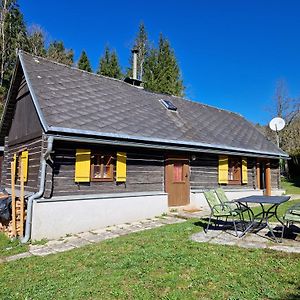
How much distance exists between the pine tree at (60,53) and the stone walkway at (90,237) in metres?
26.2

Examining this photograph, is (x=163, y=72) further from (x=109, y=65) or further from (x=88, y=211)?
(x=88, y=211)

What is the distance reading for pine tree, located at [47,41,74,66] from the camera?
30500 mm

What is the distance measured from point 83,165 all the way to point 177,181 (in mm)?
4273

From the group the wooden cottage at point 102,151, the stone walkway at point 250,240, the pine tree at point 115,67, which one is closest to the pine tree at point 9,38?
the pine tree at point 115,67

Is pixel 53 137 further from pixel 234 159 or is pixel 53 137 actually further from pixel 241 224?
pixel 234 159

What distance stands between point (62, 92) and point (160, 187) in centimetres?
478

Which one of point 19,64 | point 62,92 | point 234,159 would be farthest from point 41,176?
point 234,159

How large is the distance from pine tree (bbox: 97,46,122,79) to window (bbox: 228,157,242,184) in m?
24.7

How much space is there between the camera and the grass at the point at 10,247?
623cm

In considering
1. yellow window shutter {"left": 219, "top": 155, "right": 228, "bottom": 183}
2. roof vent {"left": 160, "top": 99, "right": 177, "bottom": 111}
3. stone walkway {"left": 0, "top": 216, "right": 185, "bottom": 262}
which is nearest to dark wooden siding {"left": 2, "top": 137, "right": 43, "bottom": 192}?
stone walkway {"left": 0, "top": 216, "right": 185, "bottom": 262}

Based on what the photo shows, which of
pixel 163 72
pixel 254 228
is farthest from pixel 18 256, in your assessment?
pixel 163 72

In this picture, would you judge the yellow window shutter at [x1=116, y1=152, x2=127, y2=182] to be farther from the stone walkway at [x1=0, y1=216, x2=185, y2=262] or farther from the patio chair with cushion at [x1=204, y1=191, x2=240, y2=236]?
the patio chair with cushion at [x1=204, y1=191, x2=240, y2=236]

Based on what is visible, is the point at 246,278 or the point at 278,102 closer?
the point at 246,278

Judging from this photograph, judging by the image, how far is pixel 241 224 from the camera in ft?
24.7
